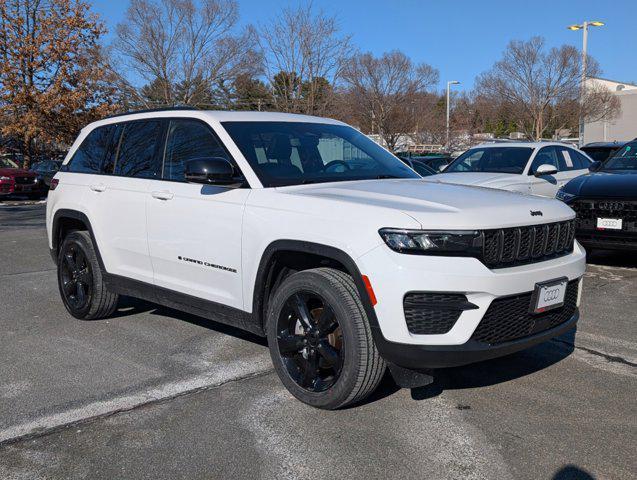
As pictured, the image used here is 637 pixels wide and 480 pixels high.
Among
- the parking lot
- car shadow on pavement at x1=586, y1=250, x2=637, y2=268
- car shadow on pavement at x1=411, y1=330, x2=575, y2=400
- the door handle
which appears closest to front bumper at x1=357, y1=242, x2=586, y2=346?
the parking lot

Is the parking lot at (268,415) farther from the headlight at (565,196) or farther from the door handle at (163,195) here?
the headlight at (565,196)

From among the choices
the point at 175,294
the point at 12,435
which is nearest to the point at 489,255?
the point at 175,294

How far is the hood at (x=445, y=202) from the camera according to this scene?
345 centimetres

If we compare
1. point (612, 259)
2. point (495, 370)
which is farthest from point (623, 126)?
point (495, 370)

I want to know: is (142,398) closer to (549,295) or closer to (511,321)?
(511,321)

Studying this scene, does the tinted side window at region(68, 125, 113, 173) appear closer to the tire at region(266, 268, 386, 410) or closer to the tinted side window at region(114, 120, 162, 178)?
the tinted side window at region(114, 120, 162, 178)

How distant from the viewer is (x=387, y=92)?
102 feet

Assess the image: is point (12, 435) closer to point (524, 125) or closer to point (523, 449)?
point (523, 449)

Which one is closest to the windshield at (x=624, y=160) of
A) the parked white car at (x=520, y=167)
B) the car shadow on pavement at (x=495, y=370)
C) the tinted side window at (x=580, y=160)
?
the parked white car at (x=520, y=167)

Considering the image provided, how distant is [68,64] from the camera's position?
2852cm

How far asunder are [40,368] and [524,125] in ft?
108

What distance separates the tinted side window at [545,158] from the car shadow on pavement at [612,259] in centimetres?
162

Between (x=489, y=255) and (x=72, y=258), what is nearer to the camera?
(x=489, y=255)

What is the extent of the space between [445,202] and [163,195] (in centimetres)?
Result: 217
